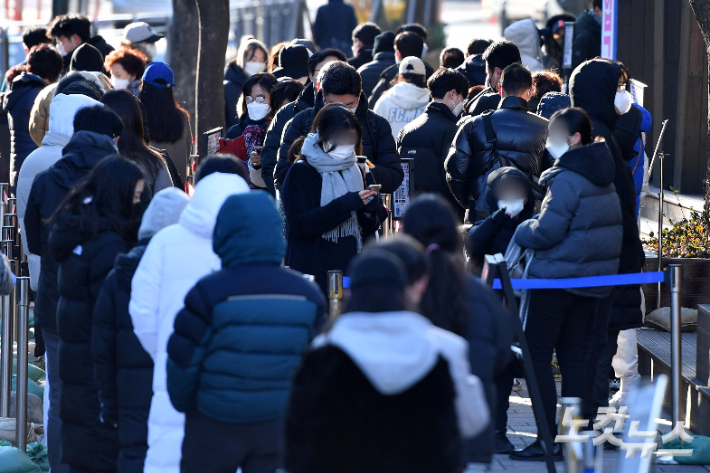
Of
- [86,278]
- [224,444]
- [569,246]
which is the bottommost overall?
[224,444]

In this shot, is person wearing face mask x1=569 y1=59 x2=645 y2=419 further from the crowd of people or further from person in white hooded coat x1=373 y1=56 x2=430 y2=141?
person in white hooded coat x1=373 y1=56 x2=430 y2=141

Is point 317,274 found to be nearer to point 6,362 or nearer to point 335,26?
point 6,362

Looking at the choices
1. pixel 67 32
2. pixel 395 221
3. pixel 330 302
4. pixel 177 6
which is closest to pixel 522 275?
pixel 330 302

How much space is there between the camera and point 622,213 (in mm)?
6641

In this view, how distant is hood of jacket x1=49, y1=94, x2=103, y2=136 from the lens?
709 centimetres

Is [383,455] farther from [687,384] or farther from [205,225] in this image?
[687,384]

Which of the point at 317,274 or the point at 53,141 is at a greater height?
the point at 53,141

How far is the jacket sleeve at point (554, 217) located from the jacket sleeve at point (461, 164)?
1.75 m

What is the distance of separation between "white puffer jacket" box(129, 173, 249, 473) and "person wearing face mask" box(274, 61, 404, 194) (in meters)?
2.61

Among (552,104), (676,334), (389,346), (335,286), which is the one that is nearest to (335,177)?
(335,286)

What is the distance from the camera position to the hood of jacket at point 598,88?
6.69 meters

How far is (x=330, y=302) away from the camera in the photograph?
6297mm

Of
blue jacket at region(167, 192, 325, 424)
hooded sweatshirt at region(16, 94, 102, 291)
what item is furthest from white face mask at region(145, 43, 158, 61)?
blue jacket at region(167, 192, 325, 424)

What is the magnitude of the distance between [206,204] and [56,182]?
1.72 meters
